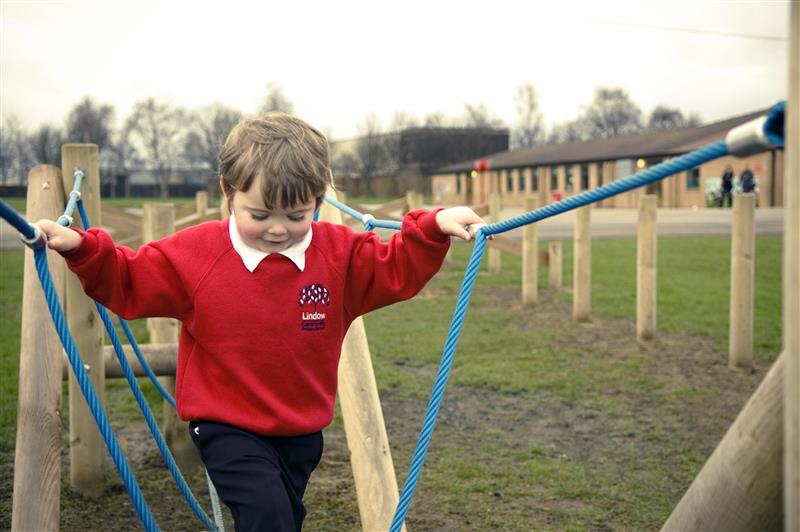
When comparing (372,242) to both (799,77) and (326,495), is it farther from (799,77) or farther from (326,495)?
(326,495)

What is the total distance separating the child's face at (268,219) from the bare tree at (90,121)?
63524mm

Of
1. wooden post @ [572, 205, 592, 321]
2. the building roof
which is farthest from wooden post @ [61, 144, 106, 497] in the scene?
the building roof

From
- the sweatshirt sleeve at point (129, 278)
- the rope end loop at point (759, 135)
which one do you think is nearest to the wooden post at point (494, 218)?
Result: the sweatshirt sleeve at point (129, 278)

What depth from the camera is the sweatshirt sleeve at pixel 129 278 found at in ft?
7.73

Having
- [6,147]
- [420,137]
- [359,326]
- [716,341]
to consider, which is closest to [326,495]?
[359,326]

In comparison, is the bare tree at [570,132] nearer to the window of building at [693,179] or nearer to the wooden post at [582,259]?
the window of building at [693,179]

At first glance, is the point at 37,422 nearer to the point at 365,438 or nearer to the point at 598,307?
the point at 365,438

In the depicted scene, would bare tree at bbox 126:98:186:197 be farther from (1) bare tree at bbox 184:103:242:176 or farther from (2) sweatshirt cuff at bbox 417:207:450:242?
(2) sweatshirt cuff at bbox 417:207:450:242

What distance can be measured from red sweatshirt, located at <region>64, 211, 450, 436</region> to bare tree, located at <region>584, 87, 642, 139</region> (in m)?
90.7

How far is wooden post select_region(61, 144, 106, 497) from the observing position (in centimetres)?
415

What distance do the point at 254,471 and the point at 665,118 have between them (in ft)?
292

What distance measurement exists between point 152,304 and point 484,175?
5778 cm

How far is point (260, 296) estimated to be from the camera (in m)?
2.49

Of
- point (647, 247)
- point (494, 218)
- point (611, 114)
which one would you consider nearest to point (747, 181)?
point (494, 218)
